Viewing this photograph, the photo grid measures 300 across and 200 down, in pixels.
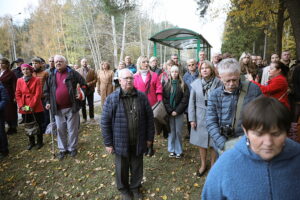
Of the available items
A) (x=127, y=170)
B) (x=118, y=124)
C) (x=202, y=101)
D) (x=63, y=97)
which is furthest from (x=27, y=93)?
(x=202, y=101)

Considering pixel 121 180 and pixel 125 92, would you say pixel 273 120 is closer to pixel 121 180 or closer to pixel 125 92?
pixel 125 92

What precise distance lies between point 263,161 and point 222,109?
3.98 ft

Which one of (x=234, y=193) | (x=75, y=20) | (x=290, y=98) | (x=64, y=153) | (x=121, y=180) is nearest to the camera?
(x=234, y=193)

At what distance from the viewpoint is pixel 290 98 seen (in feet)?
13.8

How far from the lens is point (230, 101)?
2.28 m

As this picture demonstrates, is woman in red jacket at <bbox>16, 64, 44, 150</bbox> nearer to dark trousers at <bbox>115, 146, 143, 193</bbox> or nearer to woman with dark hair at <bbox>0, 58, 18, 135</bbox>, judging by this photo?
woman with dark hair at <bbox>0, 58, 18, 135</bbox>

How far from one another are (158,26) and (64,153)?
99.2 ft

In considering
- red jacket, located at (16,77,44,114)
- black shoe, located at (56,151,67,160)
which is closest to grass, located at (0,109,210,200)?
black shoe, located at (56,151,67,160)

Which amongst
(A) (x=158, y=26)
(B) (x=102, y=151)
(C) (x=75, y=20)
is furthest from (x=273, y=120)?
(A) (x=158, y=26)

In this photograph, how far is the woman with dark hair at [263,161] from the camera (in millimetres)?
1103

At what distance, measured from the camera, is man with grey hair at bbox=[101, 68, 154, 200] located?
2.94 meters

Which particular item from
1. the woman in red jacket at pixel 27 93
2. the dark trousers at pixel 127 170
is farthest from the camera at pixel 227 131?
the woman in red jacket at pixel 27 93

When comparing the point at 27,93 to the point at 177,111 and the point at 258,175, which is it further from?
the point at 258,175

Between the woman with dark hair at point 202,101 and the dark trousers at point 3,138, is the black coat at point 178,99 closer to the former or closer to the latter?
the woman with dark hair at point 202,101
